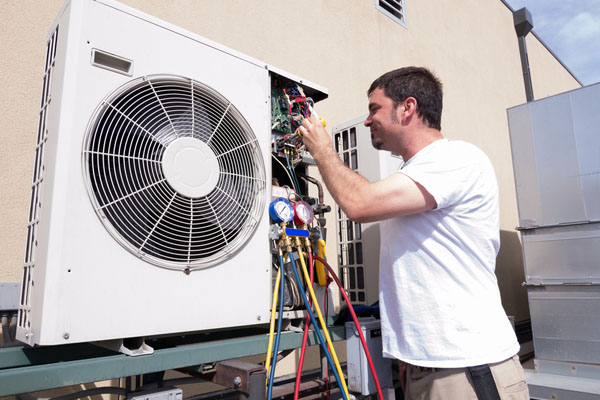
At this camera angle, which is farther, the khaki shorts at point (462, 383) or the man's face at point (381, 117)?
the man's face at point (381, 117)

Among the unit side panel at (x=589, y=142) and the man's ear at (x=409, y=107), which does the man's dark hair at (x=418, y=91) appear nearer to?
the man's ear at (x=409, y=107)

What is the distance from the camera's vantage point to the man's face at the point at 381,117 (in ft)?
3.89

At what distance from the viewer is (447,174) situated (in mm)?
995

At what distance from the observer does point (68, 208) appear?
0.77 meters

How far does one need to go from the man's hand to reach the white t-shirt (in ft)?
0.79

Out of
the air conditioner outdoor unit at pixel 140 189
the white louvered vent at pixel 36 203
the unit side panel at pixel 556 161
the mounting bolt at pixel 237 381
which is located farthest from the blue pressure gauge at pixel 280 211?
the unit side panel at pixel 556 161

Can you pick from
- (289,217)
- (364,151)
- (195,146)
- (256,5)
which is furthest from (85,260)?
(256,5)

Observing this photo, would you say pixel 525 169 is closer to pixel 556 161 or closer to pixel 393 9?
pixel 556 161

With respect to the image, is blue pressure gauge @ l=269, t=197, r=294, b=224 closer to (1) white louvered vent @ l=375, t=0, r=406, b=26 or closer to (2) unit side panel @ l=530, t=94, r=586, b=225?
(2) unit side panel @ l=530, t=94, r=586, b=225

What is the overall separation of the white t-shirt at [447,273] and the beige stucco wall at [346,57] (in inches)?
52.4

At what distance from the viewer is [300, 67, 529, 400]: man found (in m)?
0.95

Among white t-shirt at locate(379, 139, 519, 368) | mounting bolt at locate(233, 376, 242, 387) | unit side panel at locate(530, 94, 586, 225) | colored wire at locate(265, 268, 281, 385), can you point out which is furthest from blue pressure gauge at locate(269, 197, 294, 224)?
unit side panel at locate(530, 94, 586, 225)

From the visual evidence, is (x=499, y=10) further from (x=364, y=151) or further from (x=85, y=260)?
(x=85, y=260)

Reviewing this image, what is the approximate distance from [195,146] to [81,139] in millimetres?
242
